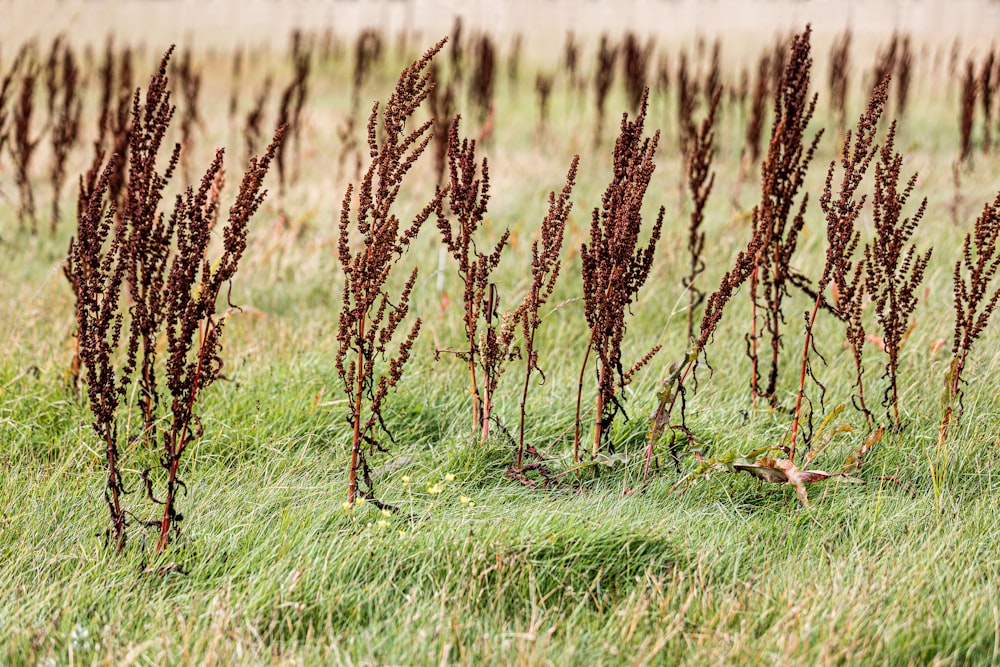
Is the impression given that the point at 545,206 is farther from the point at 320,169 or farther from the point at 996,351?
the point at 996,351

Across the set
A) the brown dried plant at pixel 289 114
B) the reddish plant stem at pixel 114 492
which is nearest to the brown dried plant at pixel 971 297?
the reddish plant stem at pixel 114 492

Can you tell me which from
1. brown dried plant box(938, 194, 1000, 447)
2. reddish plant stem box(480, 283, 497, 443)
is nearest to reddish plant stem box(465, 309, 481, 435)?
reddish plant stem box(480, 283, 497, 443)

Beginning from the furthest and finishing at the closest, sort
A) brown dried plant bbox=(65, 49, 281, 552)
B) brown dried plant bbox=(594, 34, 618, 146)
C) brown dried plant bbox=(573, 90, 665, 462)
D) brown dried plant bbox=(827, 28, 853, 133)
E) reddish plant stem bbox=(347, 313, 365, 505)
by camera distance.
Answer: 1. brown dried plant bbox=(827, 28, 853, 133)
2. brown dried plant bbox=(594, 34, 618, 146)
3. brown dried plant bbox=(573, 90, 665, 462)
4. reddish plant stem bbox=(347, 313, 365, 505)
5. brown dried plant bbox=(65, 49, 281, 552)

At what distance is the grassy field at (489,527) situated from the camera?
207cm

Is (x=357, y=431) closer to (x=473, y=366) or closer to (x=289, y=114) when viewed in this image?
(x=473, y=366)

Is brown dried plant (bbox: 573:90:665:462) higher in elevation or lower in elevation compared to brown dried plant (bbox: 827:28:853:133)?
lower

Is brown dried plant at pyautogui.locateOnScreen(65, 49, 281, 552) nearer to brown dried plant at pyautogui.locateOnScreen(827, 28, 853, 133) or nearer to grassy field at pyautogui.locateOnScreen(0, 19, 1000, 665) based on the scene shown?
grassy field at pyautogui.locateOnScreen(0, 19, 1000, 665)

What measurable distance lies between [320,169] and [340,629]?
550 centimetres

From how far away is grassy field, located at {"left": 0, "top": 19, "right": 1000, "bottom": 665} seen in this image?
207 cm

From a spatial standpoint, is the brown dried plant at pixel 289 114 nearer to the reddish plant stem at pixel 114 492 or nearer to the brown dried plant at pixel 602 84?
the brown dried plant at pixel 602 84

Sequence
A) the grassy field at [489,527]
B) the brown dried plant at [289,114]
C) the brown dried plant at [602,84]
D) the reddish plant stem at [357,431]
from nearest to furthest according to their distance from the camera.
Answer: the grassy field at [489,527]
the reddish plant stem at [357,431]
the brown dried plant at [289,114]
the brown dried plant at [602,84]

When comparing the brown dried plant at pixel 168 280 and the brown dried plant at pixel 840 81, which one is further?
the brown dried plant at pixel 840 81

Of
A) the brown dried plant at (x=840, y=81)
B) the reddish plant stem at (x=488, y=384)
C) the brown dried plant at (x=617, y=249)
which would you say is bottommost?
the reddish plant stem at (x=488, y=384)

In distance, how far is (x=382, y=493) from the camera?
269cm
